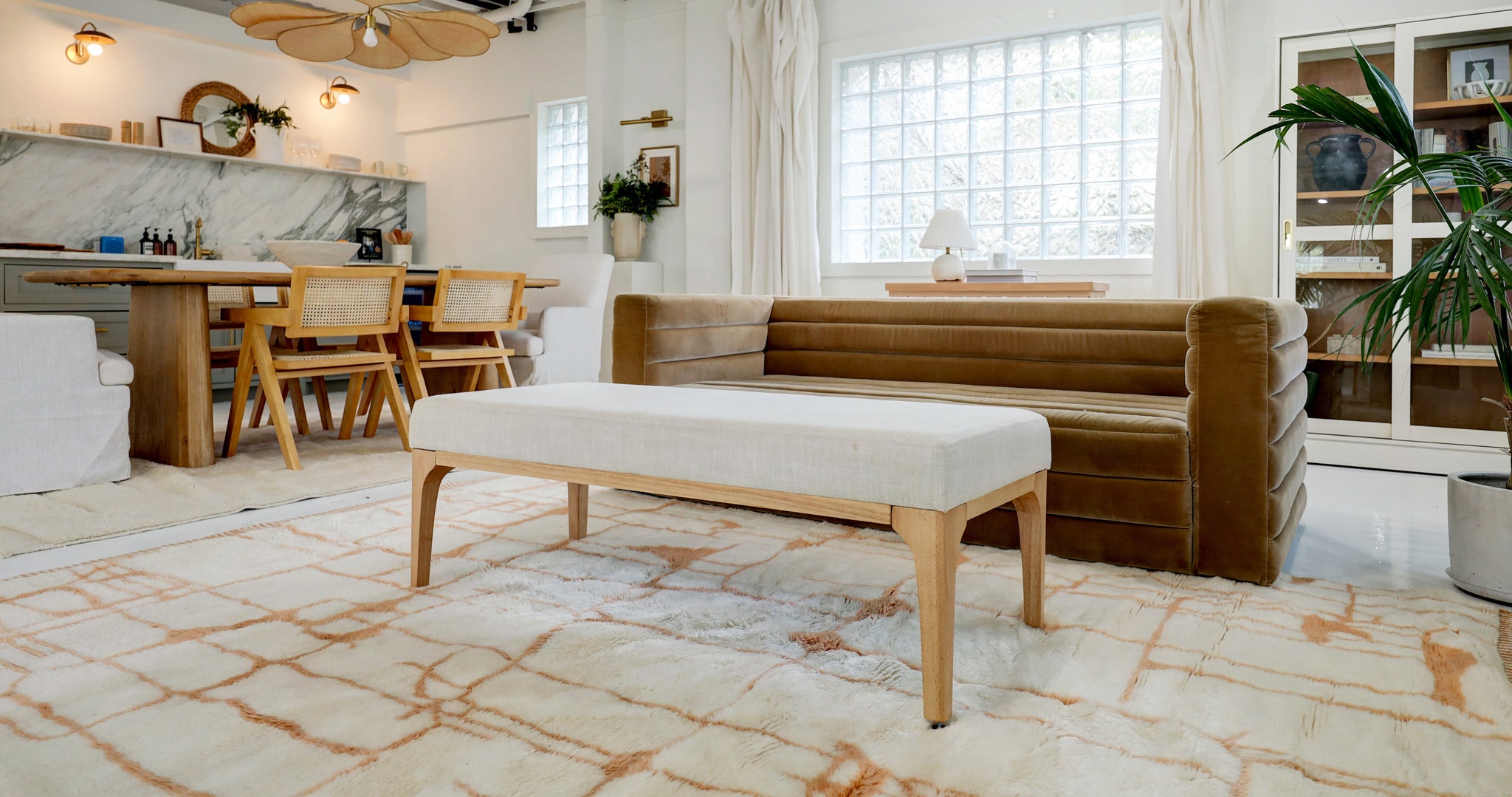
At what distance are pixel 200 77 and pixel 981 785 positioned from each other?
7.29m

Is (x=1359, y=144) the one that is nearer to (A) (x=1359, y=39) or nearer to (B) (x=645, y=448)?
(A) (x=1359, y=39)

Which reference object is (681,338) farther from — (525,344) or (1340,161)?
(1340,161)

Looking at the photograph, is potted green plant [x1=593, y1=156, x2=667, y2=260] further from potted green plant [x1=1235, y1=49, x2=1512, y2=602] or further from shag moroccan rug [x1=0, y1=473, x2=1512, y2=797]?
potted green plant [x1=1235, y1=49, x2=1512, y2=602]

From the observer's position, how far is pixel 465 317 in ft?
13.7

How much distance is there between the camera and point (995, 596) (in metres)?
2.11

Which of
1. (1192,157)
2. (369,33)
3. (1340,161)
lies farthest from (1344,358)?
(369,33)

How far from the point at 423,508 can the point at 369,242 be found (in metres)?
6.13

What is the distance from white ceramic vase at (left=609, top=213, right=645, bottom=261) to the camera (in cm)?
640

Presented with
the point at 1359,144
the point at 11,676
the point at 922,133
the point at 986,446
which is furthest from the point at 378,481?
the point at 1359,144

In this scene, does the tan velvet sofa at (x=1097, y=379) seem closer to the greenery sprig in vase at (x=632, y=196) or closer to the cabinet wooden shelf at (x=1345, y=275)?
the cabinet wooden shelf at (x=1345, y=275)

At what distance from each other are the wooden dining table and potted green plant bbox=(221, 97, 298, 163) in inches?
136

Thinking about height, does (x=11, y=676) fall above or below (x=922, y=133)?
below

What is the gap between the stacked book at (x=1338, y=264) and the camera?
3879mm

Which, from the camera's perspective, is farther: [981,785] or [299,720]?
[299,720]
